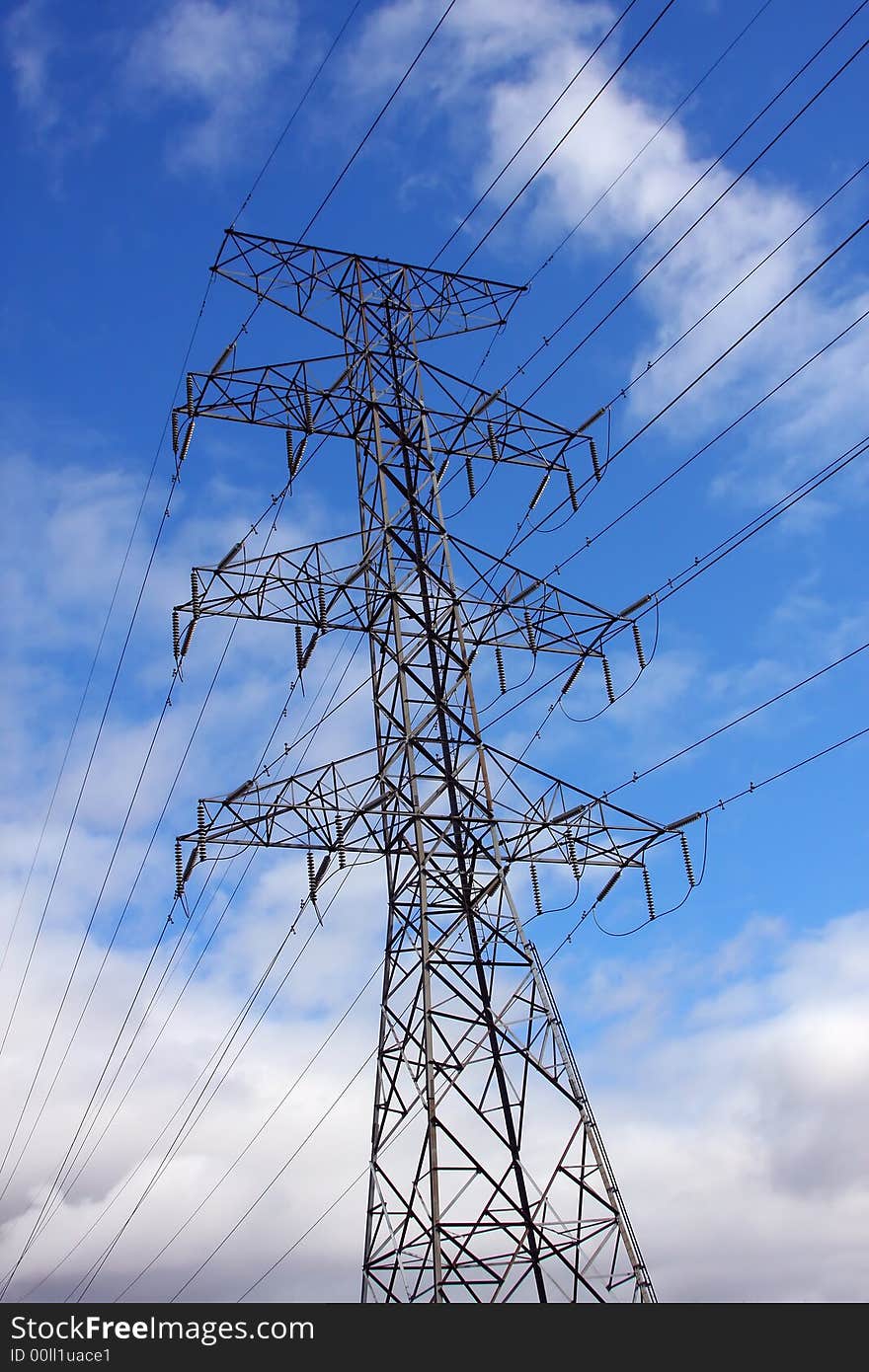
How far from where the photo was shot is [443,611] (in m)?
21.2

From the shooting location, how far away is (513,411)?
2366 cm

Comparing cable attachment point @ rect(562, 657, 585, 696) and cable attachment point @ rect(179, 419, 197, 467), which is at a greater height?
cable attachment point @ rect(179, 419, 197, 467)

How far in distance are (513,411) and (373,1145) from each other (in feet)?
42.1

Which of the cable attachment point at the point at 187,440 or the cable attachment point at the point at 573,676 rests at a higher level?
the cable attachment point at the point at 187,440

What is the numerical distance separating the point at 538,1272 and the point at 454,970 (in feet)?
13.2

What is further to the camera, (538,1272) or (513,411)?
(513,411)

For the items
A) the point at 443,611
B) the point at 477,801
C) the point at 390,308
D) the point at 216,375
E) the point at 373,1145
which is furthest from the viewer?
the point at 390,308

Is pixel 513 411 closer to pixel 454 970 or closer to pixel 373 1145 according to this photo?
pixel 454 970

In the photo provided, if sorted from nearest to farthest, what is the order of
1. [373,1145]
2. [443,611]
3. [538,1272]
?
[538,1272], [373,1145], [443,611]
